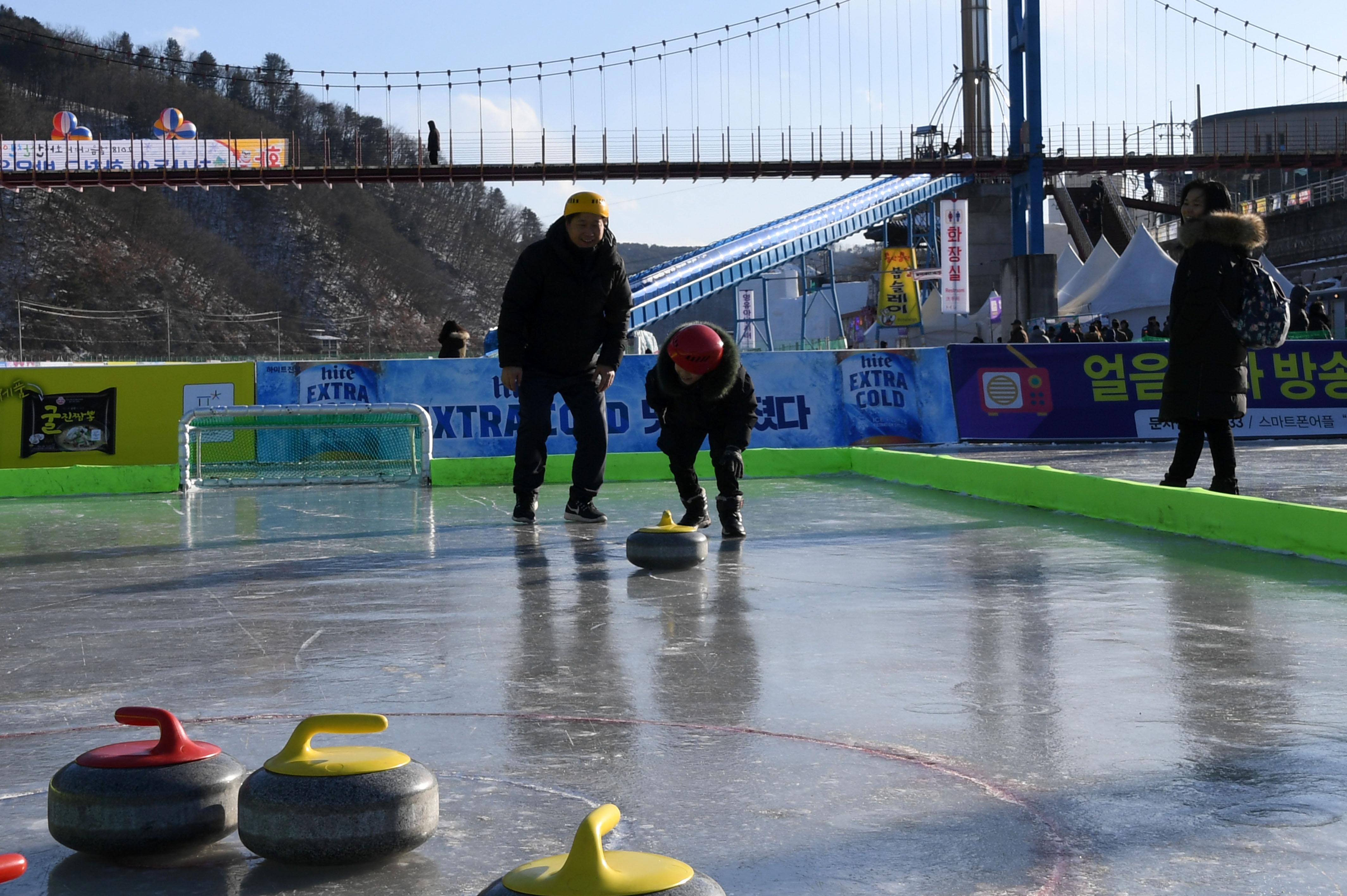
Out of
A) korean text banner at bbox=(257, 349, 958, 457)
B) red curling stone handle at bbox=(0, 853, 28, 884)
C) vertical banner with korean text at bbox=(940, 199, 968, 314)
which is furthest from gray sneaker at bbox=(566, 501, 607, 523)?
vertical banner with korean text at bbox=(940, 199, 968, 314)

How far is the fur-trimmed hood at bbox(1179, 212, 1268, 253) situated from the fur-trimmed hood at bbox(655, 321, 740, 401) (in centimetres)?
233

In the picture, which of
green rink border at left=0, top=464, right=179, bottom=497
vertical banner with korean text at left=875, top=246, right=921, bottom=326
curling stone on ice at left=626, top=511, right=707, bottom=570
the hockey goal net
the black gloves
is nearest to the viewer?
curling stone on ice at left=626, top=511, right=707, bottom=570

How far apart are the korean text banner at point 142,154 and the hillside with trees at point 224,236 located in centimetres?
622

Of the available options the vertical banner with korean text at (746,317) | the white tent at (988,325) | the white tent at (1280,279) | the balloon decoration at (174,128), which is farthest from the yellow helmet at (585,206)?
the balloon decoration at (174,128)

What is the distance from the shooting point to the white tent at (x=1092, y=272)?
122 feet

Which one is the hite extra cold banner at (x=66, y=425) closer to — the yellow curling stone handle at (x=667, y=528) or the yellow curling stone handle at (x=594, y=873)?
the yellow curling stone handle at (x=667, y=528)

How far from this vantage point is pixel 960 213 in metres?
38.6

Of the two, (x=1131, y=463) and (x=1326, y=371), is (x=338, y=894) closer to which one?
(x=1131, y=463)

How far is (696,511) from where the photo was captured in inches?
247

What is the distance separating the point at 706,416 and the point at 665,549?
155cm

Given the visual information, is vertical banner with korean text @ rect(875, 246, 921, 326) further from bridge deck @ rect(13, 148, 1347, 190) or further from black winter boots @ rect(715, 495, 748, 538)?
black winter boots @ rect(715, 495, 748, 538)

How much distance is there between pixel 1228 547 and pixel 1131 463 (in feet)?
16.4

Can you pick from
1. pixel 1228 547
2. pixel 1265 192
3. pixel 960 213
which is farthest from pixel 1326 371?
pixel 1265 192

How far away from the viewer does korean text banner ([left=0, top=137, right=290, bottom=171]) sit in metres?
44.0
